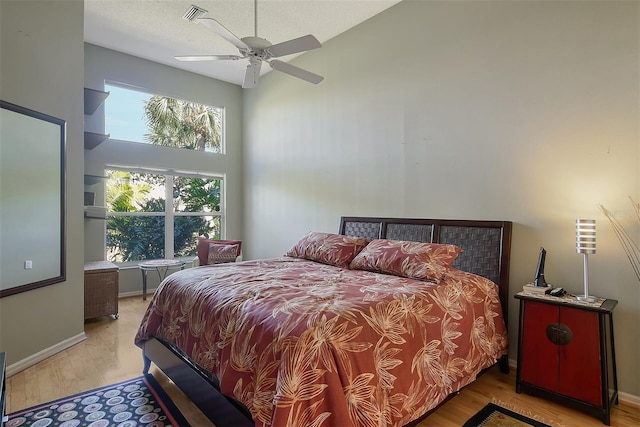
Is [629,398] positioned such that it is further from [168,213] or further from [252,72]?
[168,213]

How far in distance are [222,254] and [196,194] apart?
1.64m

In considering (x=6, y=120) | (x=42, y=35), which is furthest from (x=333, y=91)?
(x=6, y=120)

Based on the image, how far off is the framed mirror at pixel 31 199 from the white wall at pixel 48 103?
0.06 metres

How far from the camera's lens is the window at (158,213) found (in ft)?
16.1

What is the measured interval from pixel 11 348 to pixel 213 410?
197cm

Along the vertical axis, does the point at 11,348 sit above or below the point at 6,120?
below

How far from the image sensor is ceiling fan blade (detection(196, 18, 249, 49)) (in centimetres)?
231

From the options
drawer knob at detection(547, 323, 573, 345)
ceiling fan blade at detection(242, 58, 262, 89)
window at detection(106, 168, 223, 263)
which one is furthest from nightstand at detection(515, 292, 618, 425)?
window at detection(106, 168, 223, 263)

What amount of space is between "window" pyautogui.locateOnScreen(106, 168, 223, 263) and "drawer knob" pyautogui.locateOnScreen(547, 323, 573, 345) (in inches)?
200

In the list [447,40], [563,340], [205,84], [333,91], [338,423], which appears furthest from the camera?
[205,84]

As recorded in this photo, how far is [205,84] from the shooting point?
5.67 m

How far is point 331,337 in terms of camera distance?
1.49 meters

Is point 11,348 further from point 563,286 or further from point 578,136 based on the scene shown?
point 578,136

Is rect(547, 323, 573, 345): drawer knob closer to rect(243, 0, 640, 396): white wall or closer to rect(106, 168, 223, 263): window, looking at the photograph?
rect(243, 0, 640, 396): white wall
